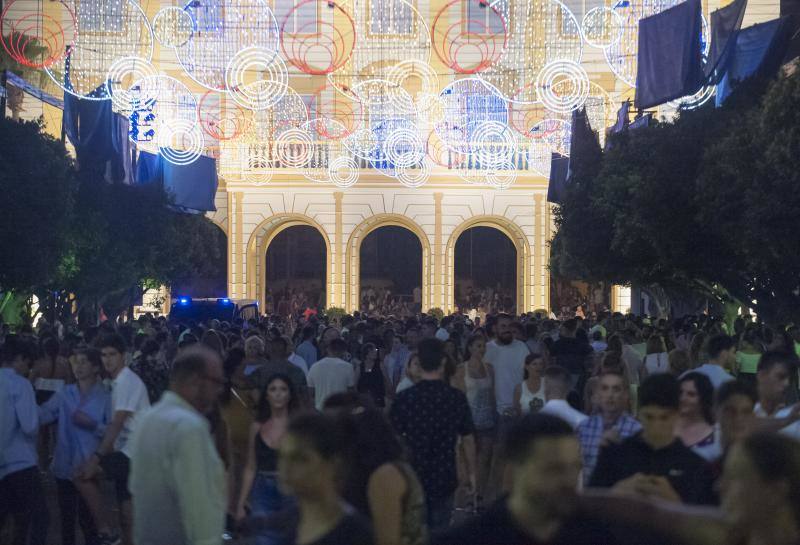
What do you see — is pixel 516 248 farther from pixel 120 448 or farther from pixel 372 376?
pixel 120 448

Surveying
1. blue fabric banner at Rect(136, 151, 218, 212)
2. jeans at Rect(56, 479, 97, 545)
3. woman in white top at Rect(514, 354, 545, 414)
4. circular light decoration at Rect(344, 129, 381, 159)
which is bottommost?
jeans at Rect(56, 479, 97, 545)

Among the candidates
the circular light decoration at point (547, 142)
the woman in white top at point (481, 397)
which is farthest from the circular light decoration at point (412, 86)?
the woman in white top at point (481, 397)

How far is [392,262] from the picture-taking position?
48812 mm

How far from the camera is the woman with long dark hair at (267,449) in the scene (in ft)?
23.1

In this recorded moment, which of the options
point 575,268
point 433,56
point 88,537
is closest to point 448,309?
point 433,56

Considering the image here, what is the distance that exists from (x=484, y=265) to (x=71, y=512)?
40.6 m

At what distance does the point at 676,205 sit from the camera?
79.0 ft

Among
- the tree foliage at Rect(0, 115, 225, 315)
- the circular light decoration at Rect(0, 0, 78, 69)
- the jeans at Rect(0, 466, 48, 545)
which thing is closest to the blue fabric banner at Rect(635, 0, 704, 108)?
the tree foliage at Rect(0, 115, 225, 315)

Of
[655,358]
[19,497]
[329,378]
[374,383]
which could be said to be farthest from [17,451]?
[655,358]

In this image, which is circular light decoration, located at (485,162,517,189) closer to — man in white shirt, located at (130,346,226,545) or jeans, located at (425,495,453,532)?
jeans, located at (425,495,453,532)

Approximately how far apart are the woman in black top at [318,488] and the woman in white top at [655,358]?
28.3 feet

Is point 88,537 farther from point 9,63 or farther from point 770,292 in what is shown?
point 9,63

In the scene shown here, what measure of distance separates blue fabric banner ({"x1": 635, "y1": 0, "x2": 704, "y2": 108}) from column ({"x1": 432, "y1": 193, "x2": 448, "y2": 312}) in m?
23.0

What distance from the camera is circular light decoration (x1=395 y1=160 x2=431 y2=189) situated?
42625 millimetres
